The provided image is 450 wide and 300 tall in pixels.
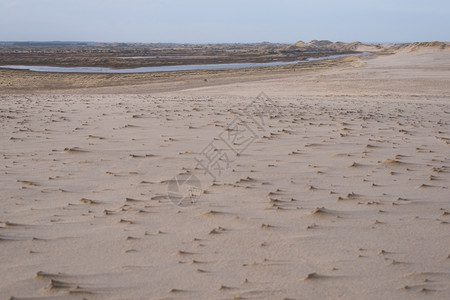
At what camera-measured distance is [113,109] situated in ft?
33.0

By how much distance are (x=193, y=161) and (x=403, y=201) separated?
2.62m

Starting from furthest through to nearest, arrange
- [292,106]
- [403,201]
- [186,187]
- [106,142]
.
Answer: [292,106] < [106,142] < [186,187] < [403,201]

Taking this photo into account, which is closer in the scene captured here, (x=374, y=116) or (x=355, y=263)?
(x=355, y=263)

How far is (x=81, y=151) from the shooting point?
6285mm

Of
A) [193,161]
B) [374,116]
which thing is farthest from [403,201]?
[374,116]

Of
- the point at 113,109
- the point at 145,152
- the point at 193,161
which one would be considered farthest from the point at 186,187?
the point at 113,109

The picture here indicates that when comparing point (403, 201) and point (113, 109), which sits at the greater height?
point (113, 109)

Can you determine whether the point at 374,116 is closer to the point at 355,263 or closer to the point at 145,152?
the point at 145,152

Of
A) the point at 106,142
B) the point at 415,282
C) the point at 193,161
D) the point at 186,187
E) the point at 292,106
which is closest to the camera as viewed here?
the point at 415,282

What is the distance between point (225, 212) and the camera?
414 cm

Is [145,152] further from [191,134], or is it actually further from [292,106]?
[292,106]

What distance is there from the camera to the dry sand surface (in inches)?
116

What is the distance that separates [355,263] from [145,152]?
150 inches

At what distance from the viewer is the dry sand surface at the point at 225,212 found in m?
2.94
